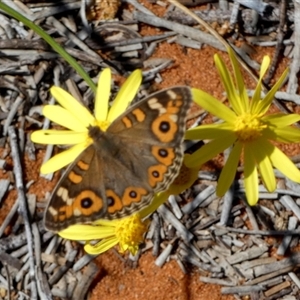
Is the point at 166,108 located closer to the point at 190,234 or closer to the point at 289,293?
the point at 190,234

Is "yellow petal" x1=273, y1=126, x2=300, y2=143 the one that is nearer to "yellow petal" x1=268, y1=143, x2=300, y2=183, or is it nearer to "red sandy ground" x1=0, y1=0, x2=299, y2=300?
"yellow petal" x1=268, y1=143, x2=300, y2=183

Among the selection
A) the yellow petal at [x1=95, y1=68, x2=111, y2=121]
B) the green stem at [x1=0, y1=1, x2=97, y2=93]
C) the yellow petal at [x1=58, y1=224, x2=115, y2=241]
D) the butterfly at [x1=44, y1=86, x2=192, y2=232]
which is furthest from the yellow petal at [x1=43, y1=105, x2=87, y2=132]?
the butterfly at [x1=44, y1=86, x2=192, y2=232]

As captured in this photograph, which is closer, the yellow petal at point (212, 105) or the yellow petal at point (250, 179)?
the yellow petal at point (212, 105)

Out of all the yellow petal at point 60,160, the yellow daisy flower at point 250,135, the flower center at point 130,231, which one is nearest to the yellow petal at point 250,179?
the yellow daisy flower at point 250,135

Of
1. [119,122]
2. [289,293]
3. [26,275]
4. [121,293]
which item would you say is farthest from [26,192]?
[289,293]

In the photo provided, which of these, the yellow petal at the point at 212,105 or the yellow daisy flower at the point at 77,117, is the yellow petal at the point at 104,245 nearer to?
the yellow daisy flower at the point at 77,117

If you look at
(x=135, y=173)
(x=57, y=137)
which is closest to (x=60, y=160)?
(x=57, y=137)
